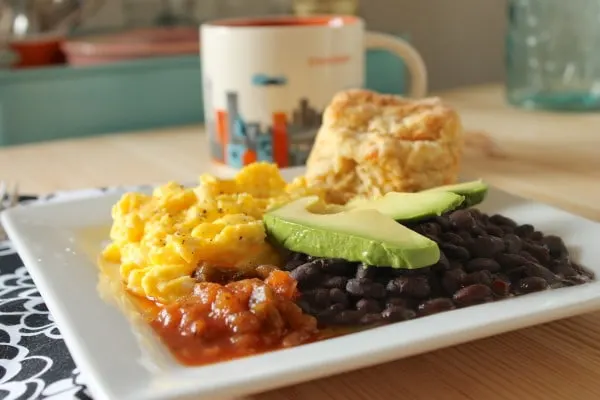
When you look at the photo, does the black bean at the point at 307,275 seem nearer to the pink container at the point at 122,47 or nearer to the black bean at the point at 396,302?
the black bean at the point at 396,302

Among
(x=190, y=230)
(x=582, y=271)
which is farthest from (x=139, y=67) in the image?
(x=582, y=271)

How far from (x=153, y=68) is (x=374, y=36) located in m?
0.56

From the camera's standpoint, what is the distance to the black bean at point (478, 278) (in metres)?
0.70

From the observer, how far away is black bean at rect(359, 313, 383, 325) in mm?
654

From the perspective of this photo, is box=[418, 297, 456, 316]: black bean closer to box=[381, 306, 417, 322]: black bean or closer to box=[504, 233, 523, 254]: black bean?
box=[381, 306, 417, 322]: black bean

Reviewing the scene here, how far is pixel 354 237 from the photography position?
70cm

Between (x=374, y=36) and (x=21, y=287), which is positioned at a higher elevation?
(x=374, y=36)

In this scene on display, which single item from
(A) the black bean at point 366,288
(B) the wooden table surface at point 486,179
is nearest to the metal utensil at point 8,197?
(B) the wooden table surface at point 486,179

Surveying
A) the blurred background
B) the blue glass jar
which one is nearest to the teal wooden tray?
the blurred background

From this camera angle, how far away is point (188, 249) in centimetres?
76

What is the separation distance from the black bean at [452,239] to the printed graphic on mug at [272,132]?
0.53 meters

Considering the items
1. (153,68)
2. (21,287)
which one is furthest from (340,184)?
(153,68)

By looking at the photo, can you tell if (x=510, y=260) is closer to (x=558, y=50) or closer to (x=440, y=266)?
(x=440, y=266)

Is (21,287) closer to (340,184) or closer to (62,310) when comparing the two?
(62,310)
